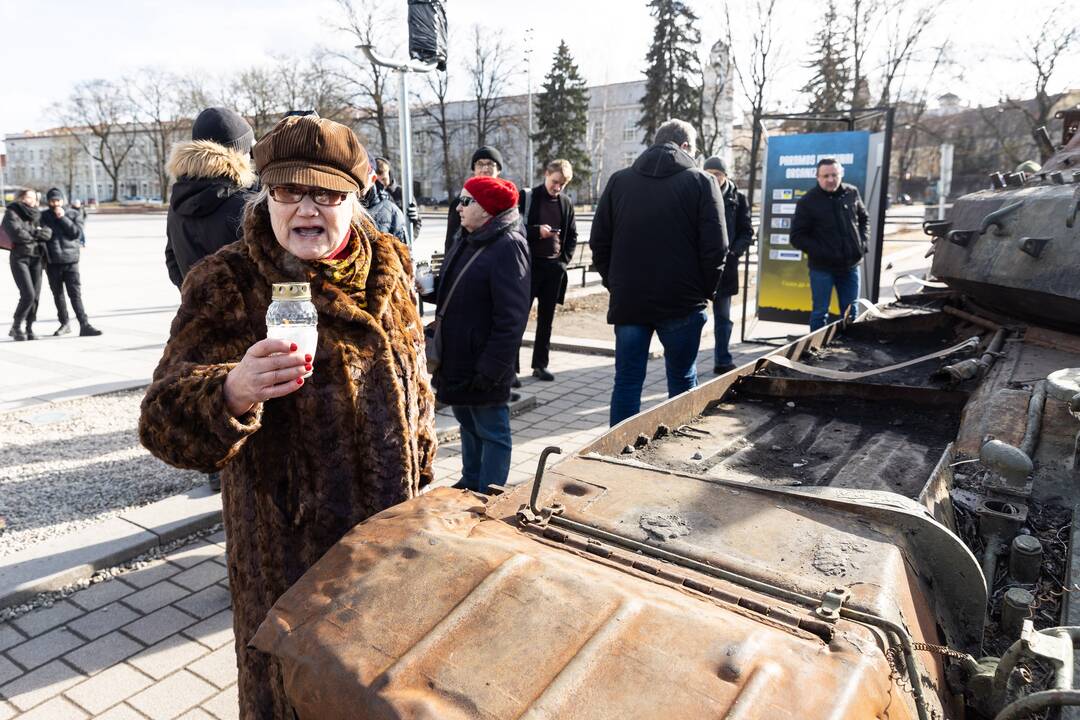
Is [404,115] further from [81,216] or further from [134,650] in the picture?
[81,216]

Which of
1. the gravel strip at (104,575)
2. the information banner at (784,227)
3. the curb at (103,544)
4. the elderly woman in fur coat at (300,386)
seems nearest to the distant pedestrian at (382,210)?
the curb at (103,544)

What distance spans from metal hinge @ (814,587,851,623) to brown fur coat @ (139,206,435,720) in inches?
43.2

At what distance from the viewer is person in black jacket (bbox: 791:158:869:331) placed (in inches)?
291

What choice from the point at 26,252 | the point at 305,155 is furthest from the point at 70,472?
the point at 26,252

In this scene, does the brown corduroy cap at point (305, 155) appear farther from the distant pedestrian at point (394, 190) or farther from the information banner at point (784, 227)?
the information banner at point (784, 227)

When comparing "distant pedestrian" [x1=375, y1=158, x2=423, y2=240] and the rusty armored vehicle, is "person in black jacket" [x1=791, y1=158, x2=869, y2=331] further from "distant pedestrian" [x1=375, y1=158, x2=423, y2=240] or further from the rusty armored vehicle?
the rusty armored vehicle

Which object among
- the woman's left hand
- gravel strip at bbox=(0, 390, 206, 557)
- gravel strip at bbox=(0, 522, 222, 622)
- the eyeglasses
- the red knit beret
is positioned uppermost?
the red knit beret

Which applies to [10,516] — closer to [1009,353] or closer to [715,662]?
[715,662]

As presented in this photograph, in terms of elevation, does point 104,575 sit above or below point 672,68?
below

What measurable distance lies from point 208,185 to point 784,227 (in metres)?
7.59

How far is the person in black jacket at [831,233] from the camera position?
7383mm

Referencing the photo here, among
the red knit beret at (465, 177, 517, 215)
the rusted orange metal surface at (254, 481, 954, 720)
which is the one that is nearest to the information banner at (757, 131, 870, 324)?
the red knit beret at (465, 177, 517, 215)

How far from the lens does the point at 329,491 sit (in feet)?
6.35

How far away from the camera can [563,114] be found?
51.7m
